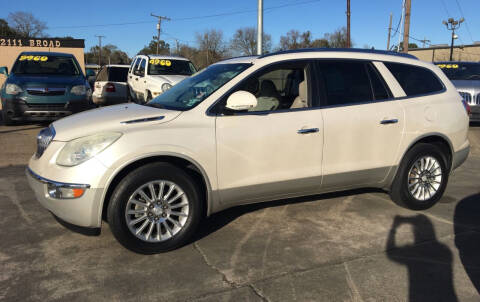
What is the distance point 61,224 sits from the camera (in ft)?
13.9

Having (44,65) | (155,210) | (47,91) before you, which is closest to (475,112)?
(155,210)

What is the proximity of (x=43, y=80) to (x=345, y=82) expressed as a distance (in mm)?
7625

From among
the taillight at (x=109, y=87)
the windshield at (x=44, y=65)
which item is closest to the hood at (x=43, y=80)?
the windshield at (x=44, y=65)

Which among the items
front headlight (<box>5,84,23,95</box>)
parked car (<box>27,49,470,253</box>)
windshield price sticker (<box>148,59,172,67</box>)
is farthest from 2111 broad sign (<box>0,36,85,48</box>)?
parked car (<box>27,49,470,253</box>)

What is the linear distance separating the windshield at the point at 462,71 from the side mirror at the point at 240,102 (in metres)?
11.4

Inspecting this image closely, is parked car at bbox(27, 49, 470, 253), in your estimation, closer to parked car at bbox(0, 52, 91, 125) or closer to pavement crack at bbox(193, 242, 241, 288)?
pavement crack at bbox(193, 242, 241, 288)

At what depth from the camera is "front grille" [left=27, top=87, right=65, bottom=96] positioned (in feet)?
30.3

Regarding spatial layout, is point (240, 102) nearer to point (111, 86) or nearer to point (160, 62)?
point (160, 62)

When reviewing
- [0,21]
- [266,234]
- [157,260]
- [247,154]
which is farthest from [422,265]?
[0,21]

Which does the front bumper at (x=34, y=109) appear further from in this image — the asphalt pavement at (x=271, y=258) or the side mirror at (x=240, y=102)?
the side mirror at (x=240, y=102)

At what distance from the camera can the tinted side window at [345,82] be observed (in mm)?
4312

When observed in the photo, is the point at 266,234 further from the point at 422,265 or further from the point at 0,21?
the point at 0,21

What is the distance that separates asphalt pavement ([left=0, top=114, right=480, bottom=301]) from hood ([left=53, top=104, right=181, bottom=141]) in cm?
109

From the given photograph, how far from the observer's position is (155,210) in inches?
142
